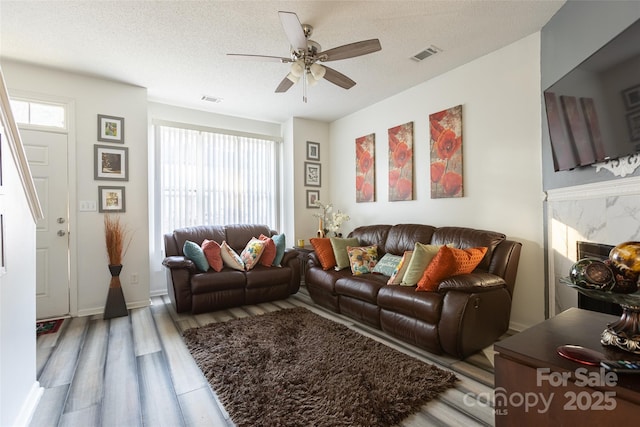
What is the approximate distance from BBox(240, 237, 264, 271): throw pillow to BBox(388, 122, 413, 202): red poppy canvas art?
1.90 meters

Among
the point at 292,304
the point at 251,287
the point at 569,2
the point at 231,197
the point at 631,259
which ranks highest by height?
the point at 569,2

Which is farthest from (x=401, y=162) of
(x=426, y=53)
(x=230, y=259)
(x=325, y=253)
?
(x=230, y=259)

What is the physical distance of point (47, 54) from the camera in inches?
116

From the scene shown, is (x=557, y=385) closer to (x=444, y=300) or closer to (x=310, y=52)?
(x=444, y=300)

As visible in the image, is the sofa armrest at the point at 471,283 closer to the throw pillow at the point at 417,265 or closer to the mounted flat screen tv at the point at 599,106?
the throw pillow at the point at 417,265

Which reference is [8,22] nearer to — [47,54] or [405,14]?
[47,54]

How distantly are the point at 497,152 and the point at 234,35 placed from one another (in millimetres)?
2743

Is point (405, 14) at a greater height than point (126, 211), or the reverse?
point (405, 14)

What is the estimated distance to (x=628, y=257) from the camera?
0.89 meters

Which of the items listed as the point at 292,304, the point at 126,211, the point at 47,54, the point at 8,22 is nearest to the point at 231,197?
the point at 126,211

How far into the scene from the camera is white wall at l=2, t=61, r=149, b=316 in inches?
130

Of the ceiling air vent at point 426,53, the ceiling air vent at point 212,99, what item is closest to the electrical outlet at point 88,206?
the ceiling air vent at point 212,99

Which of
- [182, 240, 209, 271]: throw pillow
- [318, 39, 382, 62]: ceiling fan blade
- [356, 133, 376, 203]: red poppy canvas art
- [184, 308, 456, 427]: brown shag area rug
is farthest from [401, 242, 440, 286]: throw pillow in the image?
[182, 240, 209, 271]: throw pillow

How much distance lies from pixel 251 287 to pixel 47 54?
3.18m
